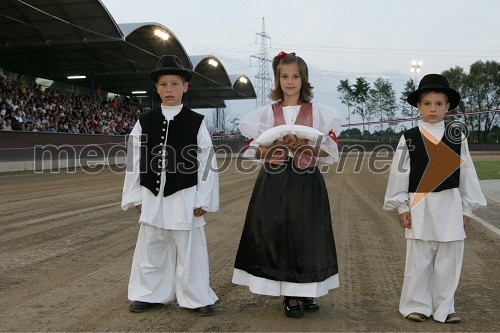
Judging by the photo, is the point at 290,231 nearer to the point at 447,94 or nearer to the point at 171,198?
the point at 171,198

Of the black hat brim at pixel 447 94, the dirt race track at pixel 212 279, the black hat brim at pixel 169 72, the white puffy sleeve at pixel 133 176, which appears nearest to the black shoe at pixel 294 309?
the dirt race track at pixel 212 279

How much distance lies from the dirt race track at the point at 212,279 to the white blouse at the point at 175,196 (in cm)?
73

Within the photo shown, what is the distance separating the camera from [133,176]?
4.26m

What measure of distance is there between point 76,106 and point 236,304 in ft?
90.7

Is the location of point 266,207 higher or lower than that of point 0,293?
higher

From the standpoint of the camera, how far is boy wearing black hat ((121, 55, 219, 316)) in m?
4.10

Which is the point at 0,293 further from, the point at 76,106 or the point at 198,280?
the point at 76,106

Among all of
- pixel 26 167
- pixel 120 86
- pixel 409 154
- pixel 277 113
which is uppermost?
pixel 120 86

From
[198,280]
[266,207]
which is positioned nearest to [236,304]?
[198,280]

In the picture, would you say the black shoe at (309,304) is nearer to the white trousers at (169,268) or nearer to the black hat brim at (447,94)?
the white trousers at (169,268)

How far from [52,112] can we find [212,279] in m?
23.3

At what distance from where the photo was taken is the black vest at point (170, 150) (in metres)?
4.13

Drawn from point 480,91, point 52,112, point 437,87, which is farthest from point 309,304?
point 480,91

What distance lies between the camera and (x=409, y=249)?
403 cm
